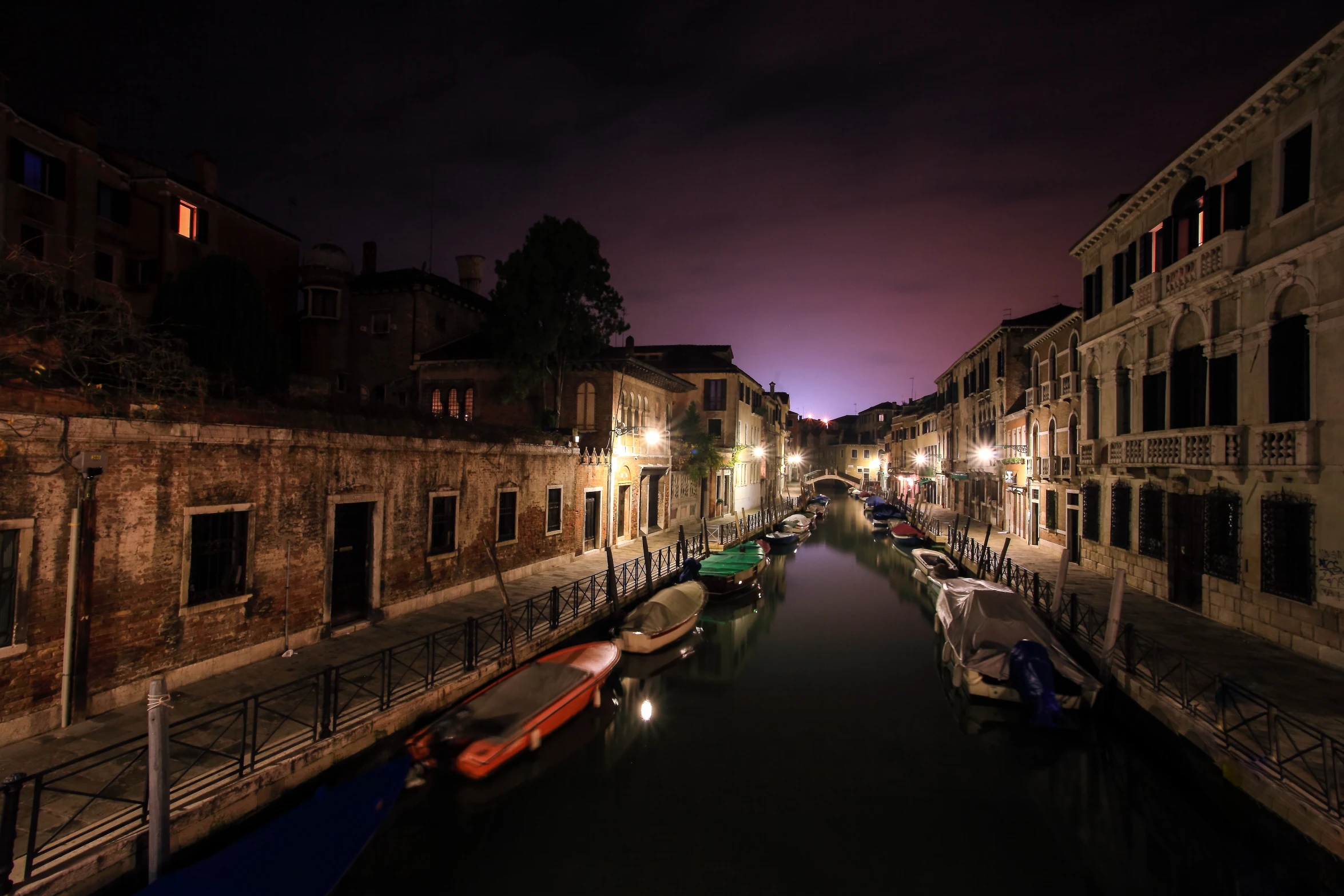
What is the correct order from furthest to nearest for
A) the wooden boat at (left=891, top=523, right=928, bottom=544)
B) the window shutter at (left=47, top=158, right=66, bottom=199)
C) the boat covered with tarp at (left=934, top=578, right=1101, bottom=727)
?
1. the wooden boat at (left=891, top=523, right=928, bottom=544)
2. the window shutter at (left=47, top=158, right=66, bottom=199)
3. the boat covered with tarp at (left=934, top=578, right=1101, bottom=727)

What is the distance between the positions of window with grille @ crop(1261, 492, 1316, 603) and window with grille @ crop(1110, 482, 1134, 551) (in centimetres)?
602

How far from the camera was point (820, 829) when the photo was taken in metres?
8.81

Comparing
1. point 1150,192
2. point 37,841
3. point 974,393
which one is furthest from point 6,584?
point 974,393

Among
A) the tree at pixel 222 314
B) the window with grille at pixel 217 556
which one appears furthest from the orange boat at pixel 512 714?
the tree at pixel 222 314

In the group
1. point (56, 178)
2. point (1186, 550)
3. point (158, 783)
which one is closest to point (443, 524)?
point (158, 783)

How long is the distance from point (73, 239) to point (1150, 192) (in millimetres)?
32531

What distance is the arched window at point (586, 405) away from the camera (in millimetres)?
25109

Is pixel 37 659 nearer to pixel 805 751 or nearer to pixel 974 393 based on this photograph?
pixel 805 751

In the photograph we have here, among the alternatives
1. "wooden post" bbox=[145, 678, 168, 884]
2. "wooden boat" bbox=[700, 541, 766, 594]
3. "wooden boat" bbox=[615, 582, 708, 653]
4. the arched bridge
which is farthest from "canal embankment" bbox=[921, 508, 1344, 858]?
the arched bridge

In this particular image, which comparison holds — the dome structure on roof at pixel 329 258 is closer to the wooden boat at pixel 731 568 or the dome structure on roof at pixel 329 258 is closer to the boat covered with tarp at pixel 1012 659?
the wooden boat at pixel 731 568

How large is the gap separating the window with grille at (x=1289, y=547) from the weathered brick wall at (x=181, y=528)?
17589mm

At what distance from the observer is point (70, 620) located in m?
8.16

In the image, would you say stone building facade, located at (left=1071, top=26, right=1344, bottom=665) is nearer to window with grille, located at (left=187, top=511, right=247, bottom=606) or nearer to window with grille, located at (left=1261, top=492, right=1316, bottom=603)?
window with grille, located at (left=1261, top=492, right=1316, bottom=603)

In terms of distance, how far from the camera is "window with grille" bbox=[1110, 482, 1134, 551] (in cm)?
1888
